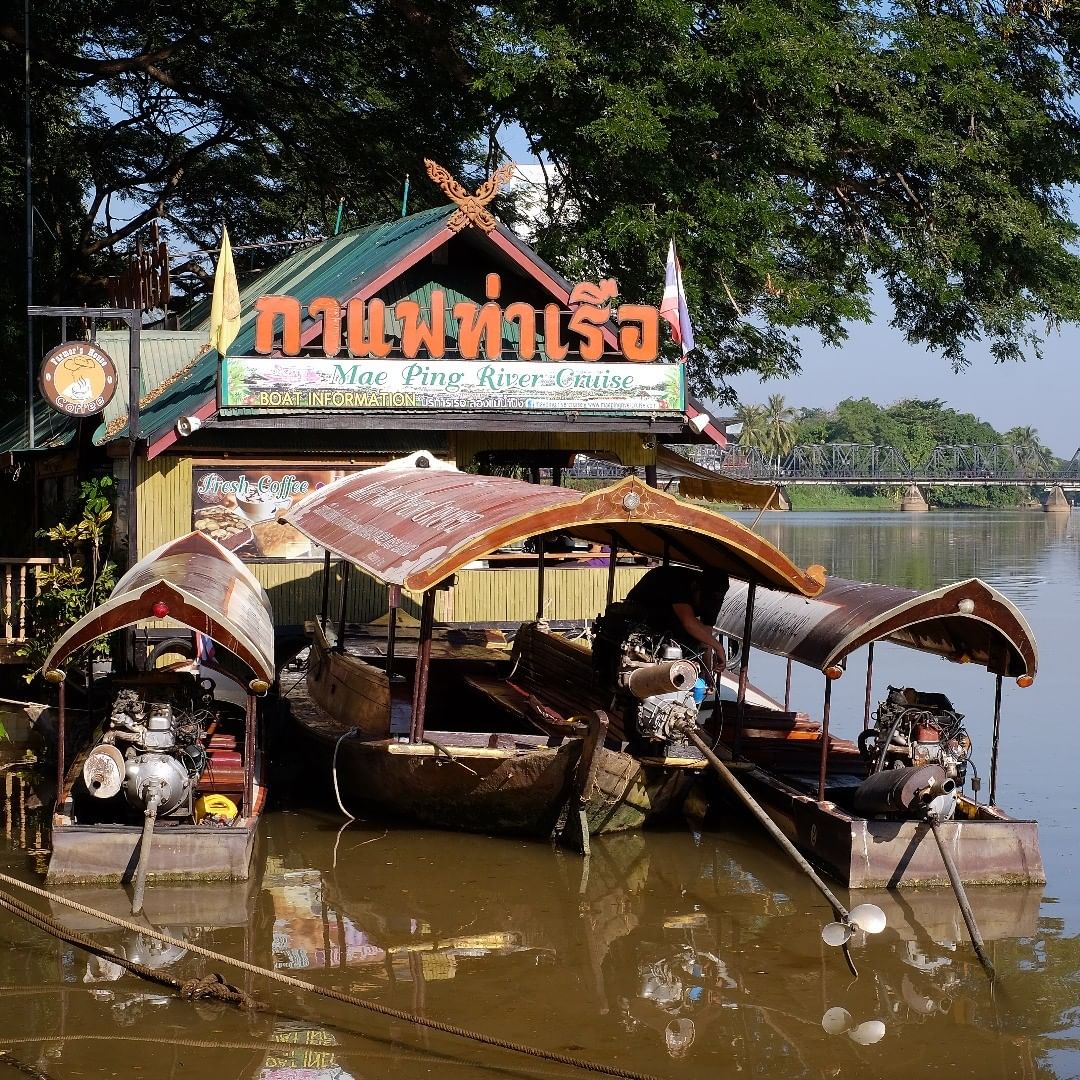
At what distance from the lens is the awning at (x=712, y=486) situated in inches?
554

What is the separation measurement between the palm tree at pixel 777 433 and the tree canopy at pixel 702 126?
9633 cm

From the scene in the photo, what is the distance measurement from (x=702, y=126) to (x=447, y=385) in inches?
245

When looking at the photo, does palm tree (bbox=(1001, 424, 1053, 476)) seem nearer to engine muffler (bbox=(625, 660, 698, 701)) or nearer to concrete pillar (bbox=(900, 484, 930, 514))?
concrete pillar (bbox=(900, 484, 930, 514))

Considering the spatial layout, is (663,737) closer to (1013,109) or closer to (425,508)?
(425,508)

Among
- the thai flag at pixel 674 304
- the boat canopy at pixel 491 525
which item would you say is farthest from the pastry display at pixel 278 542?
the thai flag at pixel 674 304

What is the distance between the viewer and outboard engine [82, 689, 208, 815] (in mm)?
10125

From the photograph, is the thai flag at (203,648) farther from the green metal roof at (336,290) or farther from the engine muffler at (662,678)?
the engine muffler at (662,678)

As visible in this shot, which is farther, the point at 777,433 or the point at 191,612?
the point at 777,433

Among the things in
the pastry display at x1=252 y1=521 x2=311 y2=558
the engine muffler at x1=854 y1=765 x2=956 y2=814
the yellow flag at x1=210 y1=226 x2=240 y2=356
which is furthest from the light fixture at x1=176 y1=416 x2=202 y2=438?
the engine muffler at x1=854 y1=765 x2=956 y2=814

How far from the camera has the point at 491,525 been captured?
35.5 ft

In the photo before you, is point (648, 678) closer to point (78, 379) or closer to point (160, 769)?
point (160, 769)

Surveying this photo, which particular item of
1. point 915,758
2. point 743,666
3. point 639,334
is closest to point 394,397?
point 639,334

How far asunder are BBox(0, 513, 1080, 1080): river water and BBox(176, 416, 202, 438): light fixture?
4.60 metres

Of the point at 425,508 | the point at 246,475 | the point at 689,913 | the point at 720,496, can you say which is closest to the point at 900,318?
the point at 720,496
